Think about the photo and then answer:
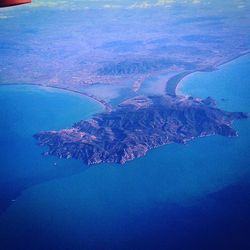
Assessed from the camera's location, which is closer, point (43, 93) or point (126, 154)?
point (126, 154)

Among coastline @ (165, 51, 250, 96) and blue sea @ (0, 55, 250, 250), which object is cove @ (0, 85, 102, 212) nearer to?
blue sea @ (0, 55, 250, 250)

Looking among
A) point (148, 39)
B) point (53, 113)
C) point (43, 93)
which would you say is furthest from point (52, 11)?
point (53, 113)

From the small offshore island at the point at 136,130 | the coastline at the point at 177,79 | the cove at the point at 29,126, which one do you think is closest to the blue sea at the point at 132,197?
the cove at the point at 29,126

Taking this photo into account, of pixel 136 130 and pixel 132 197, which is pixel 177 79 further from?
pixel 132 197

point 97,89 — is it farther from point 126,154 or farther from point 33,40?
point 33,40

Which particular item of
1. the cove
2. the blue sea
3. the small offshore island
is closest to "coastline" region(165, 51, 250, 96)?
the small offshore island

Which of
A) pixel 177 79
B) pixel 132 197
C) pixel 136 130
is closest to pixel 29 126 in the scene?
pixel 136 130
